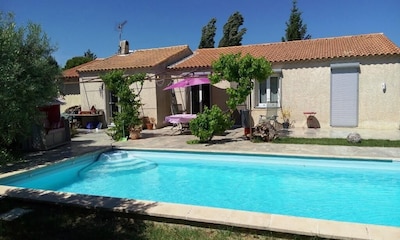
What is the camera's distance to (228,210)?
20.8 feet

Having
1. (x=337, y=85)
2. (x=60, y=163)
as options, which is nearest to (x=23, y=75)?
(x=60, y=163)

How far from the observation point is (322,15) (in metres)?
28.5

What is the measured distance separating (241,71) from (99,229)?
10883mm

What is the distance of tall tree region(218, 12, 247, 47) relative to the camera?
2034 inches

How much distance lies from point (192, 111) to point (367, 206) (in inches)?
646

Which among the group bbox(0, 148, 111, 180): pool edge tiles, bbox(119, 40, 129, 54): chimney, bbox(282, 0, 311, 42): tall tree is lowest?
bbox(0, 148, 111, 180): pool edge tiles

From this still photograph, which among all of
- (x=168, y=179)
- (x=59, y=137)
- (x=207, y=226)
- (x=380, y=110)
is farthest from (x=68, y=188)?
(x=380, y=110)

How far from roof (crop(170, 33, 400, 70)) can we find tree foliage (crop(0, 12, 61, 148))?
1184 cm

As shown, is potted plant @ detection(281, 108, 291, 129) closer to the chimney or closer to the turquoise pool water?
the turquoise pool water

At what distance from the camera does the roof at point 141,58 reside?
23109 millimetres

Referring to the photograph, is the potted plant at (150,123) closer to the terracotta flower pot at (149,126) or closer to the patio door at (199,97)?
the terracotta flower pot at (149,126)

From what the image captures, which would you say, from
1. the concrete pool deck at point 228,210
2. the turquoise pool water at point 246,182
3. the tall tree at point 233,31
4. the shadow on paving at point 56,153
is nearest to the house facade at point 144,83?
the shadow on paving at point 56,153

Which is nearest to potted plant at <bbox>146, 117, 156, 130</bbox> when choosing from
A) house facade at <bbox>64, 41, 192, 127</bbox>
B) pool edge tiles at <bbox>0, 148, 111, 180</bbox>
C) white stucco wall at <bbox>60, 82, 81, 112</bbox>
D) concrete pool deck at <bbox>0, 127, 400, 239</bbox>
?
house facade at <bbox>64, 41, 192, 127</bbox>

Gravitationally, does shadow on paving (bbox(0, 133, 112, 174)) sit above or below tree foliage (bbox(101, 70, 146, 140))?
below
